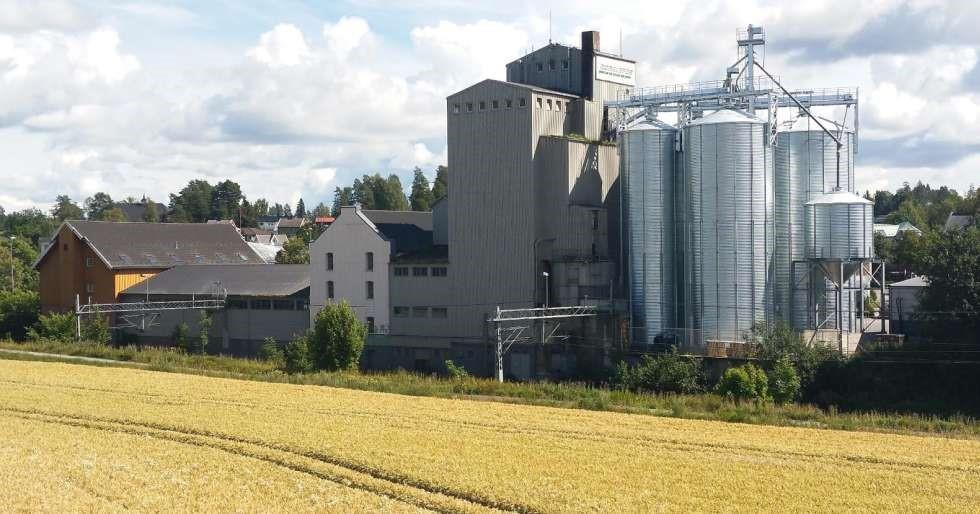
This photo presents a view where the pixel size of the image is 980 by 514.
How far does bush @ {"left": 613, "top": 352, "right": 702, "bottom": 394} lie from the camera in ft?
185

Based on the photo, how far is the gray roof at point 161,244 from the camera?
88.4 m

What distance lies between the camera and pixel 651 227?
211ft

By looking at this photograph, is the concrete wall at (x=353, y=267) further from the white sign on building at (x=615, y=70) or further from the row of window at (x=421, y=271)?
the white sign on building at (x=615, y=70)

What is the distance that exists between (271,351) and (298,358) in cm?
883

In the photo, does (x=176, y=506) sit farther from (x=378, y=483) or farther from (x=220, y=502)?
(x=378, y=483)

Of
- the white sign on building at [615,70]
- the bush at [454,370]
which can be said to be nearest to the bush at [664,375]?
the bush at [454,370]

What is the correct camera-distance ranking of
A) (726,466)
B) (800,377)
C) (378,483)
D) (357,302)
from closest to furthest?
(378,483) → (726,466) → (800,377) → (357,302)

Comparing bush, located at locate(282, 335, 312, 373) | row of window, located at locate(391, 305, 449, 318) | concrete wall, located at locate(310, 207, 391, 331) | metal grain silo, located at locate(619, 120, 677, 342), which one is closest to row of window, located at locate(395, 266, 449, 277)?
concrete wall, located at locate(310, 207, 391, 331)

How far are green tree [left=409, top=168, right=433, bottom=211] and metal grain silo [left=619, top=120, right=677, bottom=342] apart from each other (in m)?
99.2

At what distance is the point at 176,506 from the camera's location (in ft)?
84.0

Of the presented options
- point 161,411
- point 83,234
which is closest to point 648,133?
point 161,411

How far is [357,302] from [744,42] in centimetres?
2835

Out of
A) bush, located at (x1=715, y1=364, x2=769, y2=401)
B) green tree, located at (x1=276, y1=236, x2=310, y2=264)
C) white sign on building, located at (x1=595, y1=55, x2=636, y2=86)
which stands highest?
white sign on building, located at (x1=595, y1=55, x2=636, y2=86)

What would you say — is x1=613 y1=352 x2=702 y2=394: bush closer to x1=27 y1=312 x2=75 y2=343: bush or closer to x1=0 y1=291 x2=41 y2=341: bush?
x1=27 y1=312 x2=75 y2=343: bush
